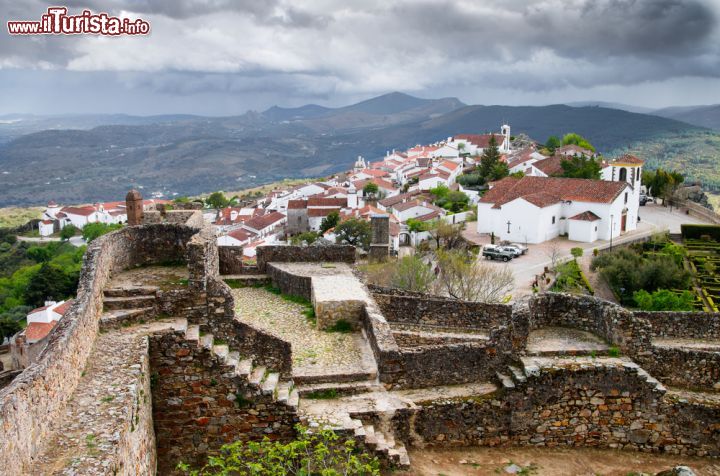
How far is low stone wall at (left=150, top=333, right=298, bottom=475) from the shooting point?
31.8 feet

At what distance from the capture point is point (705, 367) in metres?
12.5

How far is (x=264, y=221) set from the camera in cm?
7881

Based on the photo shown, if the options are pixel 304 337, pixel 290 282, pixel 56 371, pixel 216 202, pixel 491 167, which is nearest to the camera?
pixel 56 371

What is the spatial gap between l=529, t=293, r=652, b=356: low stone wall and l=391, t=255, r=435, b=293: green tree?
1200 cm

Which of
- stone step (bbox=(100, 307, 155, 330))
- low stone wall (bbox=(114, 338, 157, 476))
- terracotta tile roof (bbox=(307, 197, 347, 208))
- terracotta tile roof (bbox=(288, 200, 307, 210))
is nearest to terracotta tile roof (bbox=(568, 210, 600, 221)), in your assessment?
terracotta tile roof (bbox=(307, 197, 347, 208))

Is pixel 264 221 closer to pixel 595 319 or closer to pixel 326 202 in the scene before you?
pixel 326 202

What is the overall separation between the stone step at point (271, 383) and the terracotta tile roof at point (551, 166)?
56252mm

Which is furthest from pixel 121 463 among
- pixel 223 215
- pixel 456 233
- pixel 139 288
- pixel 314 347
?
pixel 223 215

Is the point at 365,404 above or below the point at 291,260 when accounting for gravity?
below

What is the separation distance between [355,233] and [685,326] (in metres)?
39.1

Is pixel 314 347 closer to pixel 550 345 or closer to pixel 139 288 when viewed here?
pixel 139 288

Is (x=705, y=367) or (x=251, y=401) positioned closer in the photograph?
(x=251, y=401)

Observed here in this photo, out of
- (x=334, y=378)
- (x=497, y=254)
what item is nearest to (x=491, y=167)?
(x=497, y=254)

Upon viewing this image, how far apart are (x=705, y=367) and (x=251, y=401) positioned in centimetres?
928
